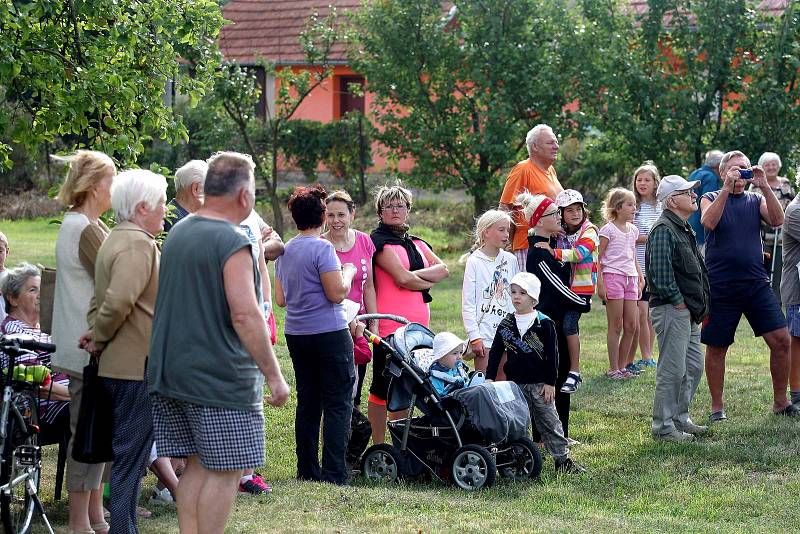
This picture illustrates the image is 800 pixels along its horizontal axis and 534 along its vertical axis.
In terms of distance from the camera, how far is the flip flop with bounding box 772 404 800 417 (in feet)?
31.0

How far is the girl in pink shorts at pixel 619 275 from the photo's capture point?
449 inches

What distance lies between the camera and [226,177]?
195 inches

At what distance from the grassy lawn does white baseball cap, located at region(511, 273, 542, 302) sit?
1.20m

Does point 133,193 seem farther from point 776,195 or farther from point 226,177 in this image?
point 776,195

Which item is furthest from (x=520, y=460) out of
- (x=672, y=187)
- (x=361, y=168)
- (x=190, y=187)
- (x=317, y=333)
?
(x=361, y=168)

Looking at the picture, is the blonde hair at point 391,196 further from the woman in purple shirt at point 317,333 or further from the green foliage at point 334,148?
the green foliage at point 334,148

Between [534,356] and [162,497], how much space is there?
101 inches

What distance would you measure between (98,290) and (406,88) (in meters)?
16.5

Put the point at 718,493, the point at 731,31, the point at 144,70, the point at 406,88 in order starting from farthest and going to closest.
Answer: the point at 406,88 < the point at 731,31 < the point at 144,70 < the point at 718,493

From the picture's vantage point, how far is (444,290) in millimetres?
18688

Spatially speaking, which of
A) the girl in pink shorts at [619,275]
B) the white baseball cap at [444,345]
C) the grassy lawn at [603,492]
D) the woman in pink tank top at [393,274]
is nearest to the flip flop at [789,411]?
the grassy lawn at [603,492]

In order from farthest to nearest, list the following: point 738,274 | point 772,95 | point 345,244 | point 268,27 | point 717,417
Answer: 1. point 268,27
2. point 772,95
3. point 717,417
4. point 738,274
5. point 345,244

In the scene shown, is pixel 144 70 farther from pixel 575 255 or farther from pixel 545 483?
pixel 545 483

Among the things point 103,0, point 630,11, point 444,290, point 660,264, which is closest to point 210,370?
point 103,0
